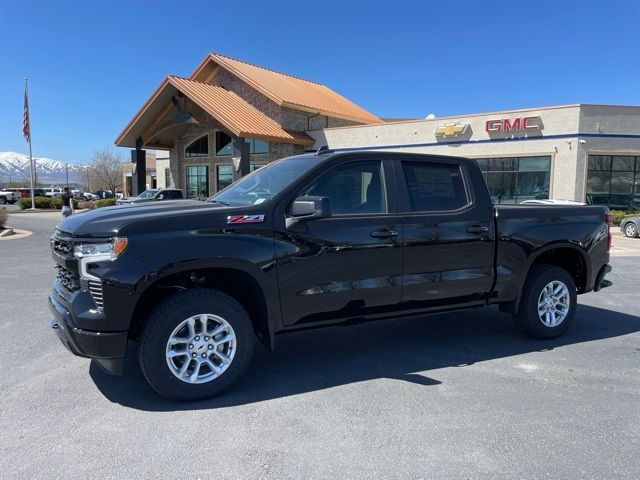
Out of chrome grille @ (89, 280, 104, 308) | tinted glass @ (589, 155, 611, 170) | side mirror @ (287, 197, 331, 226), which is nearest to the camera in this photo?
chrome grille @ (89, 280, 104, 308)

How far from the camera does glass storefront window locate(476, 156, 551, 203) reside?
22.0 metres

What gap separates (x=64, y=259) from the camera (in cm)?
378

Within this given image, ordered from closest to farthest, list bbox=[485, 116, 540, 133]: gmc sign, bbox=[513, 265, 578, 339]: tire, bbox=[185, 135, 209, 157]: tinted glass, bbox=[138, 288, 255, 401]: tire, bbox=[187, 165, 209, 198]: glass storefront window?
bbox=[138, 288, 255, 401]: tire
bbox=[513, 265, 578, 339]: tire
bbox=[485, 116, 540, 133]: gmc sign
bbox=[185, 135, 209, 157]: tinted glass
bbox=[187, 165, 209, 198]: glass storefront window

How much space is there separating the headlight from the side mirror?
125 cm

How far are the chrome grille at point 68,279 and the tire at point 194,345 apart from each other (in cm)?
59

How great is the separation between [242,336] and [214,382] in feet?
1.31

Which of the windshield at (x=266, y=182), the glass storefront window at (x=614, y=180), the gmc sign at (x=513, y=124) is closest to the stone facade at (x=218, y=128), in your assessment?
the gmc sign at (x=513, y=124)

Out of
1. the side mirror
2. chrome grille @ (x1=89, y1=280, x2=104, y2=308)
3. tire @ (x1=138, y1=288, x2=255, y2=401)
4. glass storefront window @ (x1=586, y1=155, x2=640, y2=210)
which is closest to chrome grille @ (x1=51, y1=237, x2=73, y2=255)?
chrome grille @ (x1=89, y1=280, x2=104, y2=308)

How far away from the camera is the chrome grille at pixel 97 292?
3514 mm

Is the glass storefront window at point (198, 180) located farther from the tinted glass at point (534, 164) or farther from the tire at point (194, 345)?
the tire at point (194, 345)

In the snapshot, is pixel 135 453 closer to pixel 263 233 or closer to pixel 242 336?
pixel 242 336

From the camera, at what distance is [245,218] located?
3.91 m

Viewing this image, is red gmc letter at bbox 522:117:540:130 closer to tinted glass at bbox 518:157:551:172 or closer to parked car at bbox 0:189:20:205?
tinted glass at bbox 518:157:551:172

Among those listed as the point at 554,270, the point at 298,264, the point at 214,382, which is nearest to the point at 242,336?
the point at 214,382
